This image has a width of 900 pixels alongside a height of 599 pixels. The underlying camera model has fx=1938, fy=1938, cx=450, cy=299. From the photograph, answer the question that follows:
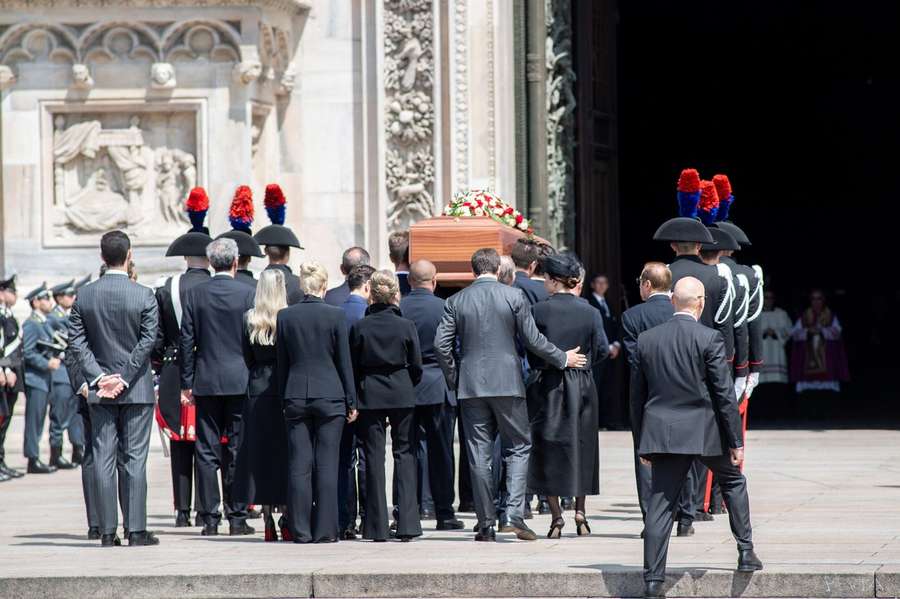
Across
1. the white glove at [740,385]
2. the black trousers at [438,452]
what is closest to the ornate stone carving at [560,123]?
the black trousers at [438,452]

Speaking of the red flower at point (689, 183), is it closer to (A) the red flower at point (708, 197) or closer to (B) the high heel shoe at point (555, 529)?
(A) the red flower at point (708, 197)

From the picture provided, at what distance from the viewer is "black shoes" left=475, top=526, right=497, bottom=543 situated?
479 inches

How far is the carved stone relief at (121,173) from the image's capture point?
19344mm

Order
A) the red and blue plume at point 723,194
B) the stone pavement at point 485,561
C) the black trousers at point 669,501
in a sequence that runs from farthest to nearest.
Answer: the red and blue plume at point 723,194, the stone pavement at point 485,561, the black trousers at point 669,501

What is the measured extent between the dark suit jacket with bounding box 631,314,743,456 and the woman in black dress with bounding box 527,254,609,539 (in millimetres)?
2176

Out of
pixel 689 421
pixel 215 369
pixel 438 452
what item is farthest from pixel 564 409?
pixel 689 421

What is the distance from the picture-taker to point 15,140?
19422 mm

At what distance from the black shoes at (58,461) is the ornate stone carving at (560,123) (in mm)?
5606

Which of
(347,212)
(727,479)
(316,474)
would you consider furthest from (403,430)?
(347,212)

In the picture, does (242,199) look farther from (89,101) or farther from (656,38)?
(656,38)

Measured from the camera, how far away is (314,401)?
39.8 feet

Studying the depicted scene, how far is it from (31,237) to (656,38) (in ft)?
65.3

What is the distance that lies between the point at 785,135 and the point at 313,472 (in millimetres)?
27740

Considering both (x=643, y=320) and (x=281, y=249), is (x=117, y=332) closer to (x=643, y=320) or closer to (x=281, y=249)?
(x=281, y=249)
